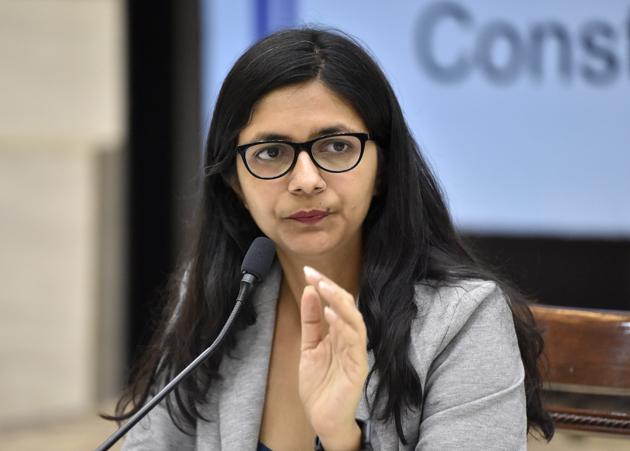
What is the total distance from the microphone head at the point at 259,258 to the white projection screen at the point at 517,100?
193cm

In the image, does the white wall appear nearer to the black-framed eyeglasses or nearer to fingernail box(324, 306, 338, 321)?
the black-framed eyeglasses

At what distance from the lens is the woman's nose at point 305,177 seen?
1694 mm

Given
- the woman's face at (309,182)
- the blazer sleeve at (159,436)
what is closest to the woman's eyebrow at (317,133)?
the woman's face at (309,182)

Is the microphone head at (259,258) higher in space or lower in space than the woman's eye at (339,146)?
lower

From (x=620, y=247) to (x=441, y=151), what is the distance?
73 cm

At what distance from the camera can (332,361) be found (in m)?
1.60

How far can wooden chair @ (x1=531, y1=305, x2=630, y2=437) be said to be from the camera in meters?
1.93

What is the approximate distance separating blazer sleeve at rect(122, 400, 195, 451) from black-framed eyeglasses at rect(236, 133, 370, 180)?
0.52m

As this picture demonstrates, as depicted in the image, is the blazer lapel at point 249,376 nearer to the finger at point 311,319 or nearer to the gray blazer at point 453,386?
the gray blazer at point 453,386

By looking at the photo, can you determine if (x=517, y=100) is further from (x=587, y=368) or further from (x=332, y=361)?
(x=332, y=361)

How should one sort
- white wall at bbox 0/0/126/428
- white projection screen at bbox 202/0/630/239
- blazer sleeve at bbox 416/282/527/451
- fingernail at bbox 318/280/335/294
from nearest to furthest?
fingernail at bbox 318/280/335/294 → blazer sleeve at bbox 416/282/527/451 → white projection screen at bbox 202/0/630/239 → white wall at bbox 0/0/126/428

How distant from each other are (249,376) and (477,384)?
447mm

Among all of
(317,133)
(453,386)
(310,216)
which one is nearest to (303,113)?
(317,133)

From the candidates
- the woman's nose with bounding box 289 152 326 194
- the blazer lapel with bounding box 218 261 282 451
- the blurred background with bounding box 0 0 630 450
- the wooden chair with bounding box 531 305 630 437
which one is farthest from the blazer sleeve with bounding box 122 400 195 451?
the blurred background with bounding box 0 0 630 450
